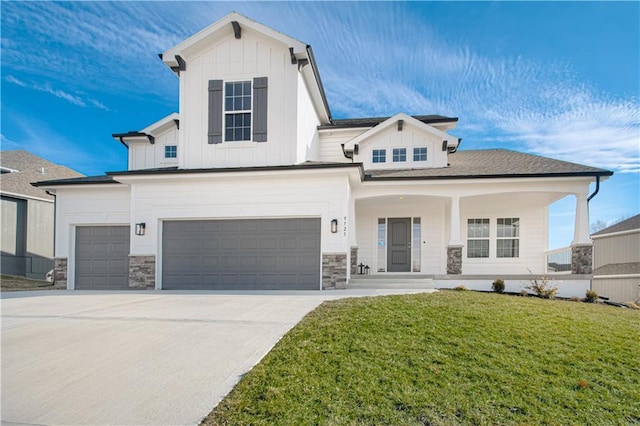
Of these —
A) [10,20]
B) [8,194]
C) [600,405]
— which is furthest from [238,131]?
[8,194]

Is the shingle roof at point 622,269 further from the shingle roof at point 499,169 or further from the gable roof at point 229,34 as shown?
the gable roof at point 229,34

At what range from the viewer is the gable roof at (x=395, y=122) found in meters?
13.3

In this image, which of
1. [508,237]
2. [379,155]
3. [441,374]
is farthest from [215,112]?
[508,237]

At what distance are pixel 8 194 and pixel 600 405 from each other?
891 inches

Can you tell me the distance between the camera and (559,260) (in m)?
13.6

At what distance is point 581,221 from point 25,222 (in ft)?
78.9

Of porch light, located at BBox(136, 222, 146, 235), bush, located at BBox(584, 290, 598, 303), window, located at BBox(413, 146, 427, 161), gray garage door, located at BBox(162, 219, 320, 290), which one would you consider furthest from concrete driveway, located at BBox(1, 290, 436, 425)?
bush, located at BBox(584, 290, 598, 303)

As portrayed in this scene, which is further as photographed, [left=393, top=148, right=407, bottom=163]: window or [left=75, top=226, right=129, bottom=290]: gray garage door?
[left=393, top=148, right=407, bottom=163]: window

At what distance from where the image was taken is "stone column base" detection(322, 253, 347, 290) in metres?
10.6

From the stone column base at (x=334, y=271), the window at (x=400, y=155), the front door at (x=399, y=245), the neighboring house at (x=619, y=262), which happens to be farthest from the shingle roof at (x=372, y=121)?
the neighboring house at (x=619, y=262)

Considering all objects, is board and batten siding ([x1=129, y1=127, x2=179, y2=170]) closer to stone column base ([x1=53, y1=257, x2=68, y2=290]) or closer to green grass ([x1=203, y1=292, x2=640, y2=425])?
stone column base ([x1=53, y1=257, x2=68, y2=290])

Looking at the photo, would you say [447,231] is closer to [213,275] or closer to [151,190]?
[213,275]

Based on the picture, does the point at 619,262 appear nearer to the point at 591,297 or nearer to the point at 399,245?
the point at 591,297

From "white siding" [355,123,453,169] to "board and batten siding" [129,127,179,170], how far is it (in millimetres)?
8036
